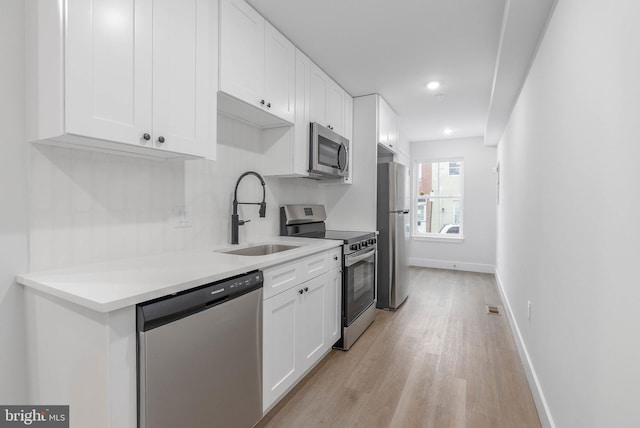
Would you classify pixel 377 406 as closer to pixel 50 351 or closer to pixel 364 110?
pixel 50 351

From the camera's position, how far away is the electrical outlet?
1939 millimetres

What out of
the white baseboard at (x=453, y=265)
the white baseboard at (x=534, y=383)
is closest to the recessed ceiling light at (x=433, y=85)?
the white baseboard at (x=534, y=383)

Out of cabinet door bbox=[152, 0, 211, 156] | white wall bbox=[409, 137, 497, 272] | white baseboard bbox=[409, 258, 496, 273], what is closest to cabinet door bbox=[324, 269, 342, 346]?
cabinet door bbox=[152, 0, 211, 156]

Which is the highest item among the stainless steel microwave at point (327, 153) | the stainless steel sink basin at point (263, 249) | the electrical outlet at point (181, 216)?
the stainless steel microwave at point (327, 153)

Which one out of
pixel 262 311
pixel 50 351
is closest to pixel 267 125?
pixel 262 311

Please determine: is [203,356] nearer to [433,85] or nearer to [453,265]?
[433,85]

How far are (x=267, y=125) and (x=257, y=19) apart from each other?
2.41 feet

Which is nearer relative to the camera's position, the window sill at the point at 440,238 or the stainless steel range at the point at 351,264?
the stainless steel range at the point at 351,264

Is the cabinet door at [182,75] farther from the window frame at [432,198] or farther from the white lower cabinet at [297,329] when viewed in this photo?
the window frame at [432,198]

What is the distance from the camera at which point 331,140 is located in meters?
3.01

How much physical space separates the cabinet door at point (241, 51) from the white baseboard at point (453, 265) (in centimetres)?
508

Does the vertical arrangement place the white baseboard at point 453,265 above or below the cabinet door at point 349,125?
below

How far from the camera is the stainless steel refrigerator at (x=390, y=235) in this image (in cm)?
363

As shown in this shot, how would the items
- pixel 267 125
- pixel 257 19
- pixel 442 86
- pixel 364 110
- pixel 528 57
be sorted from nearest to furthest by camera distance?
pixel 257 19
pixel 528 57
pixel 267 125
pixel 442 86
pixel 364 110
